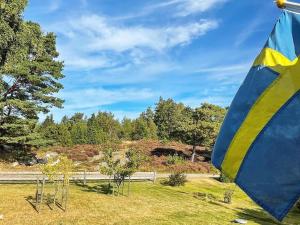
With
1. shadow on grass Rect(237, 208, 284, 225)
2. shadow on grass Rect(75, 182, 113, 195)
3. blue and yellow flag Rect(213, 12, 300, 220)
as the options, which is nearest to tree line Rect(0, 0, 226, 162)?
shadow on grass Rect(75, 182, 113, 195)

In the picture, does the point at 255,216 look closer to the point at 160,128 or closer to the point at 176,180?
the point at 176,180

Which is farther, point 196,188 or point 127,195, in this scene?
point 196,188

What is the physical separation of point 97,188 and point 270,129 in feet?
106

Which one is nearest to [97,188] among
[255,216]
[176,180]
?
[176,180]

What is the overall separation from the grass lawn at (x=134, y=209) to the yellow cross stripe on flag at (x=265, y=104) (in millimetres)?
19296

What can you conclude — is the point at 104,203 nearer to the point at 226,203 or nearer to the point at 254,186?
the point at 226,203

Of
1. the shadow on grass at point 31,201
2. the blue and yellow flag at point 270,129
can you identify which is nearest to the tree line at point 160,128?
the shadow on grass at point 31,201

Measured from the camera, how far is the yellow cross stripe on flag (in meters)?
5.10

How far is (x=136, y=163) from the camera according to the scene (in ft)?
113

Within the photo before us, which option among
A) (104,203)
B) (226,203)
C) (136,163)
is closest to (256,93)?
(104,203)

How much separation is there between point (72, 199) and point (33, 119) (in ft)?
69.5

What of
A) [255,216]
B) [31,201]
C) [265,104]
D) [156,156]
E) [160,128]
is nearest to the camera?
[265,104]

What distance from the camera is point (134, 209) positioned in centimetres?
2897

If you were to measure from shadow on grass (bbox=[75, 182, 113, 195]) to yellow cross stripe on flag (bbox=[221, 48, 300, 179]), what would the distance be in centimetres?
2989
